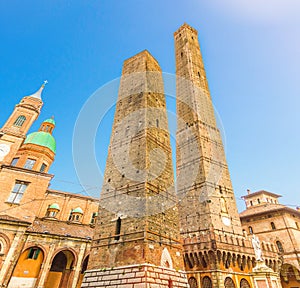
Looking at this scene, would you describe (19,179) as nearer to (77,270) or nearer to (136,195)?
(77,270)

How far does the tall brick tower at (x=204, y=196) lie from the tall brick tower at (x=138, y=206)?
629cm

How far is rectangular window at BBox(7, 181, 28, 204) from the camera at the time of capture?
19.2 meters

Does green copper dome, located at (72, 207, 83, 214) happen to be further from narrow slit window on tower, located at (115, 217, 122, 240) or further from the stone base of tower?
narrow slit window on tower, located at (115, 217, 122, 240)

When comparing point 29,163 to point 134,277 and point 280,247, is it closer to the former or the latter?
point 134,277

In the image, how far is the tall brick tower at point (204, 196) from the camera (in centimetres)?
1755

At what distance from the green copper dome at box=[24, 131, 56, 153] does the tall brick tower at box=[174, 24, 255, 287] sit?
670 inches

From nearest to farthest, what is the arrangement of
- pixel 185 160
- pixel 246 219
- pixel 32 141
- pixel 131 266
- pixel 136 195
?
pixel 131 266 < pixel 136 195 < pixel 185 160 < pixel 32 141 < pixel 246 219

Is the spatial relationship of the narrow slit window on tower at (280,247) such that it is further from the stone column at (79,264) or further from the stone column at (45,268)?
the stone column at (45,268)

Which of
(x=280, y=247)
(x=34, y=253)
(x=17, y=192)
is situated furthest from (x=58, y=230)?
(x=280, y=247)

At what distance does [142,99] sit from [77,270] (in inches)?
583

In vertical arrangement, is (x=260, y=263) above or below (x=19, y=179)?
below

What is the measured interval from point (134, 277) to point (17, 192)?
50.2 ft

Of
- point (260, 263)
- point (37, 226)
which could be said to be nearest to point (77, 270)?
point (37, 226)

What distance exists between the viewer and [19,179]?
2036 cm
